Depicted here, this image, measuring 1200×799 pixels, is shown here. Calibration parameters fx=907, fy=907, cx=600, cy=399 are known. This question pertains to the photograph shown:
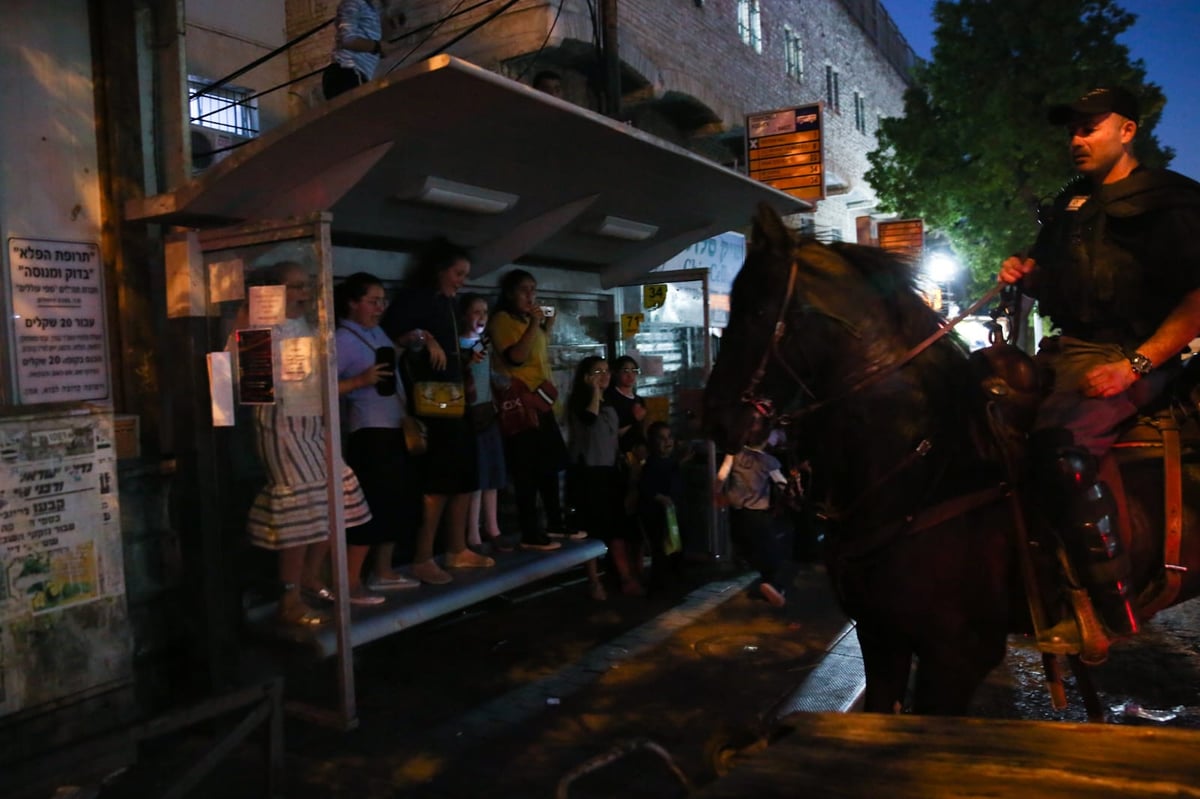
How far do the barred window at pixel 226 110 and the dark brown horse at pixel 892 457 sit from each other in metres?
10.6

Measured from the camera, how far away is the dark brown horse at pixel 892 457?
10.8 feet

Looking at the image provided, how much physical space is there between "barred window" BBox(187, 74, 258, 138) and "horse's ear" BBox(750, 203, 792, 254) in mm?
10355

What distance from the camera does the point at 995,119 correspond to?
62.2 feet

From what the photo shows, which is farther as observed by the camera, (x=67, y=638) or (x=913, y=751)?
(x=67, y=638)

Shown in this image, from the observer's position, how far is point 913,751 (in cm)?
211

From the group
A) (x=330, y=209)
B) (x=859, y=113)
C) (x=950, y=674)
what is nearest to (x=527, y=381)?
(x=330, y=209)

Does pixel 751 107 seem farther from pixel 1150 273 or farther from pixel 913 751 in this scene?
pixel 913 751

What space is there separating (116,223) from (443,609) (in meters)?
2.94

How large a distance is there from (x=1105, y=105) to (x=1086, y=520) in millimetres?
1622

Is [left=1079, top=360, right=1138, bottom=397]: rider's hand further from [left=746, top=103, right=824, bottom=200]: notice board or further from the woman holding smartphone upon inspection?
[left=746, top=103, right=824, bottom=200]: notice board

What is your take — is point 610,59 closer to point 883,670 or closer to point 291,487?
point 291,487

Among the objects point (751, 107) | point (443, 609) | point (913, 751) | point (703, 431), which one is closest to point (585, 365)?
point (443, 609)

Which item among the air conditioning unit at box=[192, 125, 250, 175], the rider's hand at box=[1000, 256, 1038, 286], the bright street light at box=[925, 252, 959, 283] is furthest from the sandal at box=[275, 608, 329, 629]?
the bright street light at box=[925, 252, 959, 283]

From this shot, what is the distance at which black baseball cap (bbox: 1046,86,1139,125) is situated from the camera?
11.5 feet
